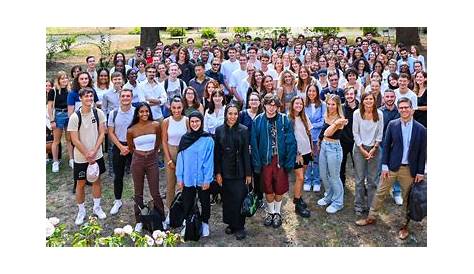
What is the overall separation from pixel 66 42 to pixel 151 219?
11.3 metres

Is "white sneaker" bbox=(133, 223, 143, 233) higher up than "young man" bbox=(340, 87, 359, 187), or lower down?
lower down

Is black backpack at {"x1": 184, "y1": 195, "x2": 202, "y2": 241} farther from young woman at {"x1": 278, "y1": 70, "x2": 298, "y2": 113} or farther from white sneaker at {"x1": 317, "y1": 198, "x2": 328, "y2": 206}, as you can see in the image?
young woman at {"x1": 278, "y1": 70, "x2": 298, "y2": 113}

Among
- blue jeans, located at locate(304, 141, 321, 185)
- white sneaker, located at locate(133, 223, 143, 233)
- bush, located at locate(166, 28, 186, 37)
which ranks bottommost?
white sneaker, located at locate(133, 223, 143, 233)

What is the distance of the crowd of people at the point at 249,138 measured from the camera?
5664mm

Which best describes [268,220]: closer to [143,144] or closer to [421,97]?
[143,144]

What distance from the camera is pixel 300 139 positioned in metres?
6.20

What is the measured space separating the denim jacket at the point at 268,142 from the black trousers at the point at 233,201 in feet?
1.02

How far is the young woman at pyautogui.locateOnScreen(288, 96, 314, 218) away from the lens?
239 inches

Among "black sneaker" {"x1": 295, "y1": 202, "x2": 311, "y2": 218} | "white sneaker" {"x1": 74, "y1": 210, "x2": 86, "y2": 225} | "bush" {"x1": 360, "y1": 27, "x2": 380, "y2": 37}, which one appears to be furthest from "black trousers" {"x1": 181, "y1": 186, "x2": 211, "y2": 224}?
"bush" {"x1": 360, "y1": 27, "x2": 380, "y2": 37}

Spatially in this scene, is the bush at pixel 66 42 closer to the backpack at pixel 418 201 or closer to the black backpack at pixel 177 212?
the black backpack at pixel 177 212

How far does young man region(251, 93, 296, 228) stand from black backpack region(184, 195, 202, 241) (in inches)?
34.9

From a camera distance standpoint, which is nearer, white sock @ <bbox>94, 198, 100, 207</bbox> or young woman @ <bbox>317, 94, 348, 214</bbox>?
young woman @ <bbox>317, 94, 348, 214</bbox>

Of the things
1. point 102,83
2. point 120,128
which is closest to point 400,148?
point 120,128
